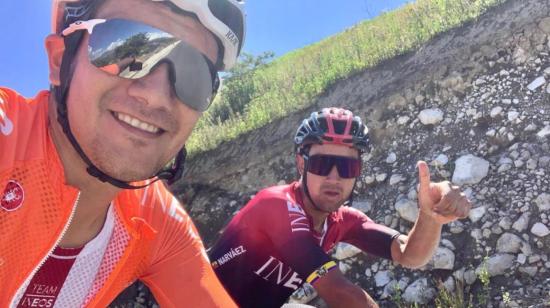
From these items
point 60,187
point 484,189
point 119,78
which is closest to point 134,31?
point 119,78

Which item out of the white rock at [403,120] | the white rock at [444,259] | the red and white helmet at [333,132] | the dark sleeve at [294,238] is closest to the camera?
the dark sleeve at [294,238]

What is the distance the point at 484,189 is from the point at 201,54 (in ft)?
11.3

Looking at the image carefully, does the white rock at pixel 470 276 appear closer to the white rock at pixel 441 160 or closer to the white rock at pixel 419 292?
the white rock at pixel 419 292

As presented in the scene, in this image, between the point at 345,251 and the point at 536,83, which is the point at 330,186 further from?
the point at 536,83

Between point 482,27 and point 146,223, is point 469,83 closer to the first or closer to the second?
point 482,27

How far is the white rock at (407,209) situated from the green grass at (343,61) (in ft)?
8.35

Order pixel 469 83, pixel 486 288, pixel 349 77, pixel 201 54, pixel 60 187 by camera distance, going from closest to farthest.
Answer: pixel 60 187, pixel 201 54, pixel 486 288, pixel 469 83, pixel 349 77

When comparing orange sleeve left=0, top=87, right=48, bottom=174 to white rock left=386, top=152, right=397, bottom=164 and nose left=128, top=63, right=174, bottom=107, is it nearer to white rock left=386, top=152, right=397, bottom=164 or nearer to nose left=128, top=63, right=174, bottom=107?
nose left=128, top=63, right=174, bottom=107

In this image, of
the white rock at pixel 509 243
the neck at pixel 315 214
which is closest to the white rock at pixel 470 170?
the white rock at pixel 509 243

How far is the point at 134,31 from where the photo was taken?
6.09 ft

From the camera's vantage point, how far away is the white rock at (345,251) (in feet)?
15.8

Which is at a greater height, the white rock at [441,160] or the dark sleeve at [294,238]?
the white rock at [441,160]

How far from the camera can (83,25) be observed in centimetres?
183

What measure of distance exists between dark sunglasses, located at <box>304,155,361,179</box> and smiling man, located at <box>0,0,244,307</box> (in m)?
1.45
